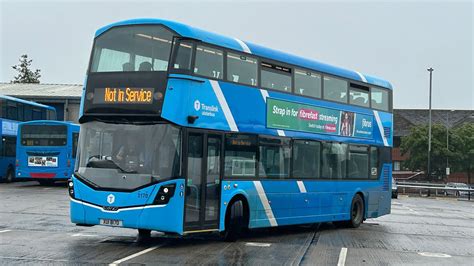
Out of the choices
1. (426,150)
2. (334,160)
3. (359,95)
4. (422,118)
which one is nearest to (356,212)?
(334,160)

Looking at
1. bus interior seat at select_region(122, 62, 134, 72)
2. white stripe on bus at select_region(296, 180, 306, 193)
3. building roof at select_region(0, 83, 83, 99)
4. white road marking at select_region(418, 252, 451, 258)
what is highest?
building roof at select_region(0, 83, 83, 99)

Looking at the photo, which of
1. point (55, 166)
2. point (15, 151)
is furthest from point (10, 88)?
point (55, 166)

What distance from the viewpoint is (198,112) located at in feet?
39.1

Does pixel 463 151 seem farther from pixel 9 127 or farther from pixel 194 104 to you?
pixel 194 104

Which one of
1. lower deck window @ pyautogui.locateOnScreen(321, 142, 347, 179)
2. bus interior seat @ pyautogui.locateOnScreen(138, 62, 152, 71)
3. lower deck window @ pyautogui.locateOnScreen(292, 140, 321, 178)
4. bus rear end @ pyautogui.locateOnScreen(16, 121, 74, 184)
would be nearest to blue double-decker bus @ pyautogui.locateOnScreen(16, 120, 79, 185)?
bus rear end @ pyautogui.locateOnScreen(16, 121, 74, 184)

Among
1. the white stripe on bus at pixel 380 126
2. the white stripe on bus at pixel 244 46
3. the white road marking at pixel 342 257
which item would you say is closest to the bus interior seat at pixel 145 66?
the white stripe on bus at pixel 244 46

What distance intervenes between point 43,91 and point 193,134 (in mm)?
44836

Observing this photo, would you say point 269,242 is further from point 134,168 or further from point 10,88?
point 10,88

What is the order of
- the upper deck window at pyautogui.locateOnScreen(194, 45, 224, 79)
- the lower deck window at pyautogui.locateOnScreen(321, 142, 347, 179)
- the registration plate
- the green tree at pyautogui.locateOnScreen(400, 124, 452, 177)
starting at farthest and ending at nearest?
the green tree at pyautogui.locateOnScreen(400, 124, 452, 177)
the lower deck window at pyautogui.locateOnScreen(321, 142, 347, 179)
the upper deck window at pyautogui.locateOnScreen(194, 45, 224, 79)
the registration plate

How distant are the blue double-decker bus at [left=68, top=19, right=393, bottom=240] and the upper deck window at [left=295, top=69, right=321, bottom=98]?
0.03m

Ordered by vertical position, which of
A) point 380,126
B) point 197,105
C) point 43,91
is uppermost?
point 43,91

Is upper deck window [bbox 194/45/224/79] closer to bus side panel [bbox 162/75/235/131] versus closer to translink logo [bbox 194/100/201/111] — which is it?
bus side panel [bbox 162/75/235/131]

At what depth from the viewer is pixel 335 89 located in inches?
653

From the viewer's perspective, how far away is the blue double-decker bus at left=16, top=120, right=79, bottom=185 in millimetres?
30109
